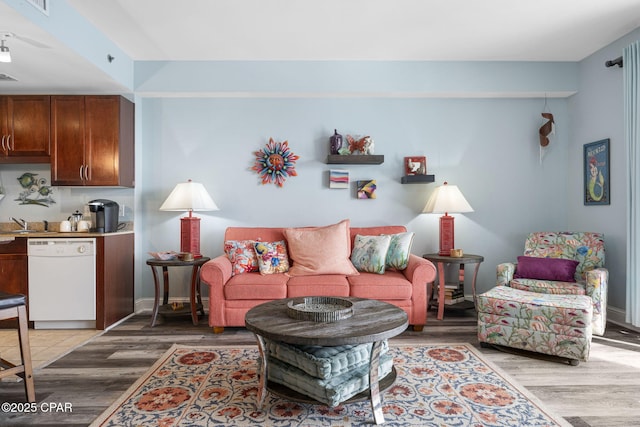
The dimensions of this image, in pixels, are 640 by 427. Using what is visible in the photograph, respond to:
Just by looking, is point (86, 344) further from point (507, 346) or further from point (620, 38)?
point (620, 38)

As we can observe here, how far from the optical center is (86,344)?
3.19m

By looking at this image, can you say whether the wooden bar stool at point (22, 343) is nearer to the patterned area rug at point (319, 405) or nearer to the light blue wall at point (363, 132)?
the patterned area rug at point (319, 405)

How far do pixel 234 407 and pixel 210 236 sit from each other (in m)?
2.52

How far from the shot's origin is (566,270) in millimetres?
3484

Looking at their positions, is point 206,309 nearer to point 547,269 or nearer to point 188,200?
point 188,200

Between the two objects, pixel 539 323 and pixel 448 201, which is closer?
pixel 539 323

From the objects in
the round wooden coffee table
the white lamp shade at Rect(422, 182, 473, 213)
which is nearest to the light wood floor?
the round wooden coffee table

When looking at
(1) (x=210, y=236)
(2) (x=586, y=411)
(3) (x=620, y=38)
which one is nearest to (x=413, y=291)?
(2) (x=586, y=411)

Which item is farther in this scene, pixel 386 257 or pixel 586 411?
pixel 386 257

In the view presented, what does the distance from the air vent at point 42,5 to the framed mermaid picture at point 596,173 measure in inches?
198

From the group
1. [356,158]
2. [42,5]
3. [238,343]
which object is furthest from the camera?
[356,158]

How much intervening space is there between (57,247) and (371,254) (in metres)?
2.97

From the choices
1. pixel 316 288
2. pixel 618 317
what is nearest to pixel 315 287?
pixel 316 288

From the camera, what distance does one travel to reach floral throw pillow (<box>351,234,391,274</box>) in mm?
3703
